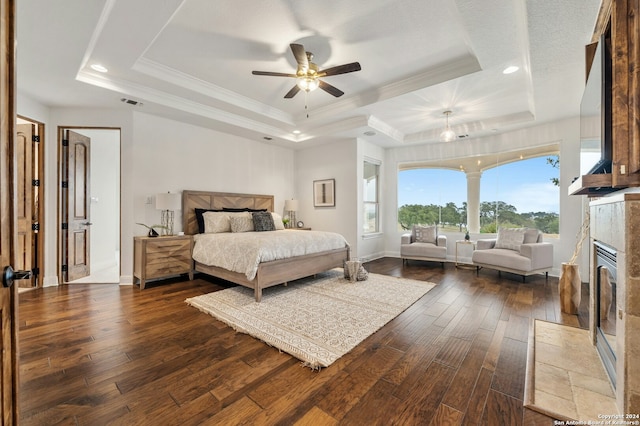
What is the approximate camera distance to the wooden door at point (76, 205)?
440 centimetres

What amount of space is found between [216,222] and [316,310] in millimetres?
2669

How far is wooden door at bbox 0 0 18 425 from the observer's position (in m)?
0.85

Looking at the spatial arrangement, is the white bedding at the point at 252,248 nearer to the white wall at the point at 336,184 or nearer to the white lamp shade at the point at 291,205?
the white wall at the point at 336,184

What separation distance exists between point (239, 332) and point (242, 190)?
12.2ft

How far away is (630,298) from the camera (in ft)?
4.66

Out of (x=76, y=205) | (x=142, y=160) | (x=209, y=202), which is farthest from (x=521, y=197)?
(x=76, y=205)

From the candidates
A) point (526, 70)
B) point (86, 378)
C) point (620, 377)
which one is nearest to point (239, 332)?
point (86, 378)

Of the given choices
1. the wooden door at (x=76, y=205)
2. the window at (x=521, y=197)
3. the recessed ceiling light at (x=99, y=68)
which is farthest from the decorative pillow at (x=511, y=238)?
the wooden door at (x=76, y=205)

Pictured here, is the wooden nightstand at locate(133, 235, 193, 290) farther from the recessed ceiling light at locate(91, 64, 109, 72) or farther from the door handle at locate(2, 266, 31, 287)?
the door handle at locate(2, 266, 31, 287)

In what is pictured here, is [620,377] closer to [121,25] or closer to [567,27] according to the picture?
[567,27]

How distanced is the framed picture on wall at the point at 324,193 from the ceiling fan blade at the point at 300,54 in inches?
130

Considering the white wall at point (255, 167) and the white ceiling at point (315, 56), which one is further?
the white wall at point (255, 167)

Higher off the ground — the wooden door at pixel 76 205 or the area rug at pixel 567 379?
the wooden door at pixel 76 205

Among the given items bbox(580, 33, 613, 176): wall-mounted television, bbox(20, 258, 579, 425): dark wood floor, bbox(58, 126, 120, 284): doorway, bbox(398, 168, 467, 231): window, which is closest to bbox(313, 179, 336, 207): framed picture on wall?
bbox(398, 168, 467, 231): window
